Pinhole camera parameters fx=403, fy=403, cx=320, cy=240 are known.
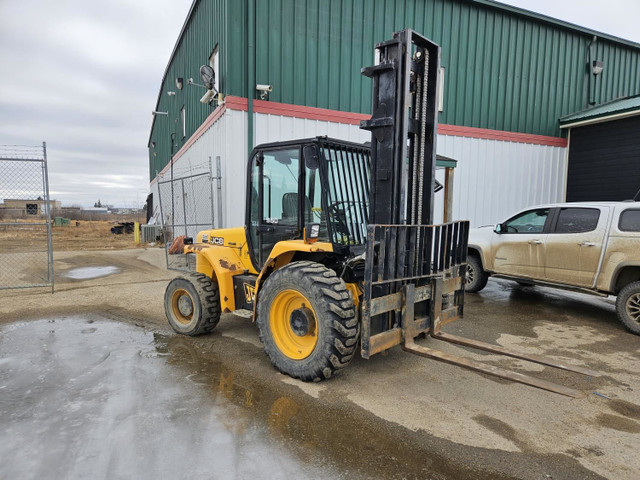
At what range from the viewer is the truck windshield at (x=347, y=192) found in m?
4.32

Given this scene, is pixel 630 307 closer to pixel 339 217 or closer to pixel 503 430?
pixel 503 430

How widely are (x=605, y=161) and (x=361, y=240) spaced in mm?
11418

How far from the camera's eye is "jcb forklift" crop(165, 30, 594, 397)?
378 cm

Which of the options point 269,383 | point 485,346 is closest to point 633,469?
point 485,346

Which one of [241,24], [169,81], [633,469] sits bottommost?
[633,469]

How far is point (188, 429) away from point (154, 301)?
5012 mm

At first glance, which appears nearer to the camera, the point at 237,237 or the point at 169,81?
the point at 237,237

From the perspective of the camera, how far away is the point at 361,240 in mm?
4527

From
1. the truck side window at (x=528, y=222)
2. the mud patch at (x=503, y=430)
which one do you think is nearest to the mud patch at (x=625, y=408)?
the mud patch at (x=503, y=430)

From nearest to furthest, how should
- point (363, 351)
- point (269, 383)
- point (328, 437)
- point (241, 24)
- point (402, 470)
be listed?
1. point (402, 470)
2. point (328, 437)
3. point (363, 351)
4. point (269, 383)
5. point (241, 24)

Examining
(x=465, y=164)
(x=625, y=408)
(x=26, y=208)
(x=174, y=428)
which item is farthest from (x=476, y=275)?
(x=26, y=208)

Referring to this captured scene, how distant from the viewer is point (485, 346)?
3.85 m

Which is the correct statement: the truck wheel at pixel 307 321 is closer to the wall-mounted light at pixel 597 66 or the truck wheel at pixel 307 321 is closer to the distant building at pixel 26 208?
the distant building at pixel 26 208

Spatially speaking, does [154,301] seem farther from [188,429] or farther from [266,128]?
[188,429]
